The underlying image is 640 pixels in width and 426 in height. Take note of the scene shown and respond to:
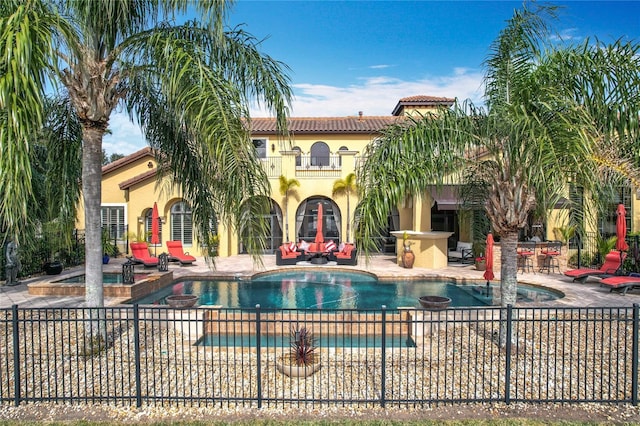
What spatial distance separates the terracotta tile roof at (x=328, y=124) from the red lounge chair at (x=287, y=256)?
853 centimetres

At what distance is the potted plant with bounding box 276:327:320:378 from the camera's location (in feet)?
23.1

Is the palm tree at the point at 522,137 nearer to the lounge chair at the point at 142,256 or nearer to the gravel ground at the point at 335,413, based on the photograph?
the gravel ground at the point at 335,413

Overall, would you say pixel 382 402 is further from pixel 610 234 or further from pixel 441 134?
pixel 610 234

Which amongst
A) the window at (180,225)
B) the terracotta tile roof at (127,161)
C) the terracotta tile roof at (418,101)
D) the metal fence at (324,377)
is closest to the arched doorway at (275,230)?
the window at (180,225)

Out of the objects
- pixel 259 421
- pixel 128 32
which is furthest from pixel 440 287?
pixel 128 32

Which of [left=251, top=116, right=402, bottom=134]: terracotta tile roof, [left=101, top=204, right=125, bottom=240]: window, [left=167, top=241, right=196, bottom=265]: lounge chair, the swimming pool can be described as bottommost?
the swimming pool

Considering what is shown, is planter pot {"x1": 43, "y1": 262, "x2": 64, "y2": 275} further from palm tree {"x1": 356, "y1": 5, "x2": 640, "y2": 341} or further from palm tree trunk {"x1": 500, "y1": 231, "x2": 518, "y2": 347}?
palm tree trunk {"x1": 500, "y1": 231, "x2": 518, "y2": 347}

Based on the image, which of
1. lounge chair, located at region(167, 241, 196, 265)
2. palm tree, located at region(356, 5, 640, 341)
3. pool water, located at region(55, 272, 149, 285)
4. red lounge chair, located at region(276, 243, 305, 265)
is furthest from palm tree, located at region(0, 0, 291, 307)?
lounge chair, located at region(167, 241, 196, 265)

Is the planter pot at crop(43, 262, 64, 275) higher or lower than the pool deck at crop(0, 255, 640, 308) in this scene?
higher

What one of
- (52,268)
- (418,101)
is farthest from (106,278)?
(418,101)

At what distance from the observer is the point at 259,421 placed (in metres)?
5.68

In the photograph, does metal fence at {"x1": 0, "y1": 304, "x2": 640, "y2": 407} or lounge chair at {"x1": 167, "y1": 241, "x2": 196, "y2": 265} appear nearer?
metal fence at {"x1": 0, "y1": 304, "x2": 640, "y2": 407}

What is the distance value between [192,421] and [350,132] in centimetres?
2377

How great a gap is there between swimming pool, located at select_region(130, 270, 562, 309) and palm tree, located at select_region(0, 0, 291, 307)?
236 inches
